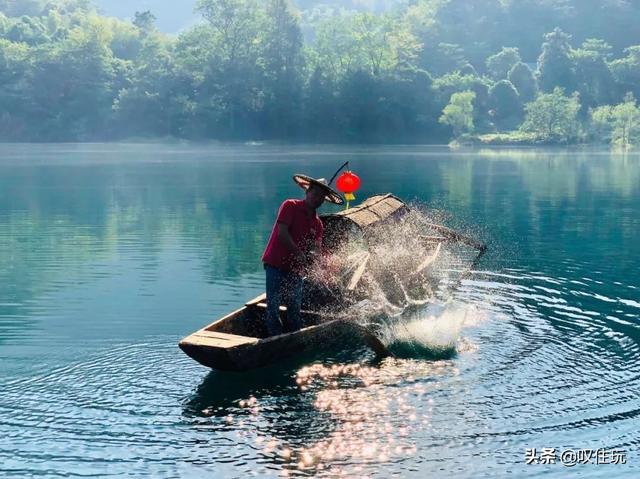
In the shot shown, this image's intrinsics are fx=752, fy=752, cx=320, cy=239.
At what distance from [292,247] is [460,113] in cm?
11854

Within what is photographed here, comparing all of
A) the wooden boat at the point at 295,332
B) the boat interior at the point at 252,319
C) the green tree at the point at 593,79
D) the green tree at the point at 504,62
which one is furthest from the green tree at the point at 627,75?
the boat interior at the point at 252,319

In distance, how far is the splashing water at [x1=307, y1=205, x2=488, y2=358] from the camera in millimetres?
14930

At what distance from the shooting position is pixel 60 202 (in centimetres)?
4081

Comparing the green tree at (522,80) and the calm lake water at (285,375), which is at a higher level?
the green tree at (522,80)

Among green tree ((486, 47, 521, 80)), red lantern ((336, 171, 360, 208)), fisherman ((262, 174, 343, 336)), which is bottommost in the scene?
fisherman ((262, 174, 343, 336))

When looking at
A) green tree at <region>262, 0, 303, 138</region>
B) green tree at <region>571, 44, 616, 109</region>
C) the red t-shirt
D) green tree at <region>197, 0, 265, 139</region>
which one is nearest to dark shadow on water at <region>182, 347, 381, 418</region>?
the red t-shirt

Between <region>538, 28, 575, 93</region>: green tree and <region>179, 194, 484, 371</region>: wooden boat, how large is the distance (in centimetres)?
14843

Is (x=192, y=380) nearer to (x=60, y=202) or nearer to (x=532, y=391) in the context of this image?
(x=532, y=391)

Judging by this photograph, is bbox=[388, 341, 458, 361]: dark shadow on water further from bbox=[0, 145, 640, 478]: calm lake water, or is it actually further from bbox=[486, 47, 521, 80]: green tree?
bbox=[486, 47, 521, 80]: green tree

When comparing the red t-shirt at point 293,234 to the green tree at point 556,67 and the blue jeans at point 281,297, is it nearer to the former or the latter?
the blue jeans at point 281,297

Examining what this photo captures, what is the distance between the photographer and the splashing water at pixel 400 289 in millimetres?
14930

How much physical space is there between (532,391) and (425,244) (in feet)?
30.5

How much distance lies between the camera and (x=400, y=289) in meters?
17.9

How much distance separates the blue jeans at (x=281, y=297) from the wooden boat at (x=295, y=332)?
0.34 metres
